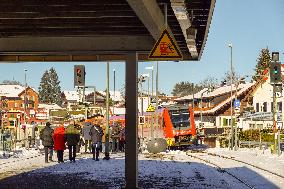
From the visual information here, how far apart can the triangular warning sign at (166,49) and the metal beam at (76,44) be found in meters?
2.73

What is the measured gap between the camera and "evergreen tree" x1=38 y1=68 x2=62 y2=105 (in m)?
153

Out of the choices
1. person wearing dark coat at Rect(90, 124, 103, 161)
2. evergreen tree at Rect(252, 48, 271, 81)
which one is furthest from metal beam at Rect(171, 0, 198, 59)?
evergreen tree at Rect(252, 48, 271, 81)

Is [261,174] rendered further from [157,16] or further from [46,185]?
[157,16]

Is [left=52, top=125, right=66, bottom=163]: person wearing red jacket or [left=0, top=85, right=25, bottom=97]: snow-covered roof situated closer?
[left=52, top=125, right=66, bottom=163]: person wearing red jacket

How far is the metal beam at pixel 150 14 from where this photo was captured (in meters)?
7.99

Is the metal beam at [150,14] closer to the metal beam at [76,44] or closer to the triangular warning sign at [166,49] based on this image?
the triangular warning sign at [166,49]

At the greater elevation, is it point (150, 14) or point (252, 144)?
point (150, 14)

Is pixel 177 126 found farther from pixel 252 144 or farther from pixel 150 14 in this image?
pixel 150 14

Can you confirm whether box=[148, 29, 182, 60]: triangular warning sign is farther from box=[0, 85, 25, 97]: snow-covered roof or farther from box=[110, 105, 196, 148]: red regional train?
box=[0, 85, 25, 97]: snow-covered roof

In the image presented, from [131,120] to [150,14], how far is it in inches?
171

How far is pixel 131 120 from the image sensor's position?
12.8 meters

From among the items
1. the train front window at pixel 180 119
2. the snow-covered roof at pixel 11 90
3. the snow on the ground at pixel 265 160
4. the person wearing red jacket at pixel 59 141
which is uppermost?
the snow-covered roof at pixel 11 90

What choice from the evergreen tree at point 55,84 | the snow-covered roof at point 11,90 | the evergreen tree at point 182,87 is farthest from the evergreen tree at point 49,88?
the evergreen tree at point 182,87

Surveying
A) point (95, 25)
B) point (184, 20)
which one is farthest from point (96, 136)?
point (184, 20)
